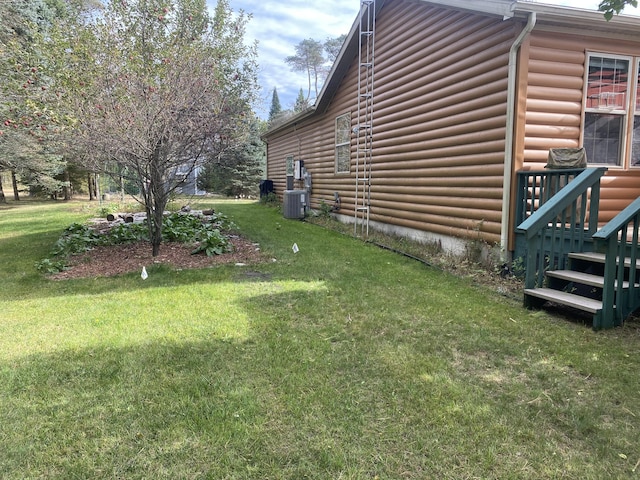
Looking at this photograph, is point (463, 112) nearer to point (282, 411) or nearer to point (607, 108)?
point (607, 108)

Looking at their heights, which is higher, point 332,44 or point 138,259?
point 332,44

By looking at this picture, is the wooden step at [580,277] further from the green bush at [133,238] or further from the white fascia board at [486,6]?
the green bush at [133,238]

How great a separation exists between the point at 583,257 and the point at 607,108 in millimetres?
2528

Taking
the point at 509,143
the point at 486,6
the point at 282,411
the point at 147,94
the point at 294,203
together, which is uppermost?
the point at 486,6

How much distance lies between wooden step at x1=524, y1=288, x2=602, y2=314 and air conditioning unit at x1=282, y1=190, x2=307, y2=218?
28.9 ft

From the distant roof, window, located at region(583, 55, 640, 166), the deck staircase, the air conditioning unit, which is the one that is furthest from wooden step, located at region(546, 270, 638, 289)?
the air conditioning unit

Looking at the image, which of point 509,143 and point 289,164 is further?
point 289,164

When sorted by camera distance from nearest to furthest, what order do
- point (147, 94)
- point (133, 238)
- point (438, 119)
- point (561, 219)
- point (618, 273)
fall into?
point (618, 273), point (561, 219), point (147, 94), point (438, 119), point (133, 238)

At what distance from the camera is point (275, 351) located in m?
3.15

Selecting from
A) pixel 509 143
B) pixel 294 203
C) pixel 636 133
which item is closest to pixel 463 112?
pixel 509 143

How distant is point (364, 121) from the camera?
9.55m

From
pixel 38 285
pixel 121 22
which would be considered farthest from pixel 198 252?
pixel 121 22

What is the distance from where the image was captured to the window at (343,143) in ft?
34.4

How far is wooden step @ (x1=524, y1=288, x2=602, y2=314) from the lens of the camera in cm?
356
